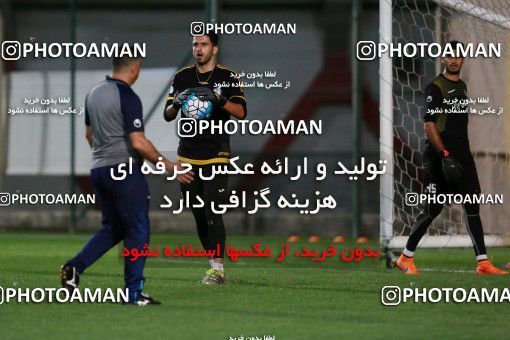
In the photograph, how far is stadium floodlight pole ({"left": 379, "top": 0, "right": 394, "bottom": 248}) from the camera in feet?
36.5

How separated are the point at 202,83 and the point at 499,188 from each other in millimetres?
3912

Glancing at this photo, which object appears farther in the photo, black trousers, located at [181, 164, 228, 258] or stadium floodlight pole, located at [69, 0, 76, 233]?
stadium floodlight pole, located at [69, 0, 76, 233]

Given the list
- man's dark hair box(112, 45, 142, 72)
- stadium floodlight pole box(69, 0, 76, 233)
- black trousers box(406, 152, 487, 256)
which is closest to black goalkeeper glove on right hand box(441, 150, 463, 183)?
black trousers box(406, 152, 487, 256)

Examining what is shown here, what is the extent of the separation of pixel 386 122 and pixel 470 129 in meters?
1.56

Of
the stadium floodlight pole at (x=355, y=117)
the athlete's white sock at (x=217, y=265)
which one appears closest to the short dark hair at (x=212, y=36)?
the athlete's white sock at (x=217, y=265)

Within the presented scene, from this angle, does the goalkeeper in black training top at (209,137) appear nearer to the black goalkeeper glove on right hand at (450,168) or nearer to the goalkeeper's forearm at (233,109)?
the goalkeeper's forearm at (233,109)

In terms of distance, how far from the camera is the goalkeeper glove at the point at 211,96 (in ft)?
30.6

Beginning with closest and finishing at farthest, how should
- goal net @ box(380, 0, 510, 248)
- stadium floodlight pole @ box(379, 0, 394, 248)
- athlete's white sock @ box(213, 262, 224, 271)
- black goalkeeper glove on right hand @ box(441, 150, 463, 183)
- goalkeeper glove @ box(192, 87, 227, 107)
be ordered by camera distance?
1. goalkeeper glove @ box(192, 87, 227, 107)
2. athlete's white sock @ box(213, 262, 224, 271)
3. black goalkeeper glove on right hand @ box(441, 150, 463, 183)
4. stadium floodlight pole @ box(379, 0, 394, 248)
5. goal net @ box(380, 0, 510, 248)

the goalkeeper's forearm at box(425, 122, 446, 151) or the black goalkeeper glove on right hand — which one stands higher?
the goalkeeper's forearm at box(425, 122, 446, 151)

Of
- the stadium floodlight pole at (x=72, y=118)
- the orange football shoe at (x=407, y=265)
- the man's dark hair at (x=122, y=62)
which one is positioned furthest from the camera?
the stadium floodlight pole at (x=72, y=118)

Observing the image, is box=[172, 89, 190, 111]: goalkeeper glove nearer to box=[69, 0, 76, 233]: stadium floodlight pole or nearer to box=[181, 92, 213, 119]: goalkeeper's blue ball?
box=[181, 92, 213, 119]: goalkeeper's blue ball

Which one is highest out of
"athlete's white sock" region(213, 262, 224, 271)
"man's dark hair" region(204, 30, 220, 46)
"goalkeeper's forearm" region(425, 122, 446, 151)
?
"man's dark hair" region(204, 30, 220, 46)

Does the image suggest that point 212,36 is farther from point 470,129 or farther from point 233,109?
point 470,129

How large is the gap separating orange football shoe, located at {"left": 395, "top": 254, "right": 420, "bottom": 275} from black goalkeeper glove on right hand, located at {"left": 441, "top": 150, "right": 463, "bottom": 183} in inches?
30.0
